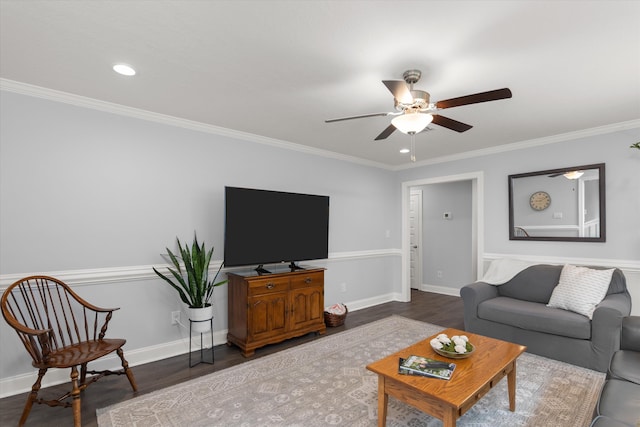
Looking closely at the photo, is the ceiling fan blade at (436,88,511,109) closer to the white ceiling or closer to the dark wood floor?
the white ceiling

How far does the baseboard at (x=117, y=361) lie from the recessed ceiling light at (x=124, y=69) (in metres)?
2.41

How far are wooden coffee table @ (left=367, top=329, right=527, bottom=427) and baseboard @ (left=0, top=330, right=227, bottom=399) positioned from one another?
2.00 m

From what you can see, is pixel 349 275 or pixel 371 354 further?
pixel 349 275

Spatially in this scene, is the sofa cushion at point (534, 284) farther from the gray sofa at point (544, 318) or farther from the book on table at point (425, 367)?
the book on table at point (425, 367)

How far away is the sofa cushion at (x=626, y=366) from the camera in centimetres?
183

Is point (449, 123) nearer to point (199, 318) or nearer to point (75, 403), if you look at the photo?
point (199, 318)

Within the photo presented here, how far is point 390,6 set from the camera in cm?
163

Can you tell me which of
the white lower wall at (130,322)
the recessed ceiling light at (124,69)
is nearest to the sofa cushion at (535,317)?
the white lower wall at (130,322)

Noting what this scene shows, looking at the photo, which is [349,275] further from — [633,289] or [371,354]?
[633,289]

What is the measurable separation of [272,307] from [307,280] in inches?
21.4

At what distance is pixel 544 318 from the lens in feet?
9.96

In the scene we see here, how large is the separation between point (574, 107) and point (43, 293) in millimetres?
4810

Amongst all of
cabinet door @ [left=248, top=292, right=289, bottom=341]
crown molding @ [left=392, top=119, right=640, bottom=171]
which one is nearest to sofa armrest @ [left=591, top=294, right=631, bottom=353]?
crown molding @ [left=392, top=119, right=640, bottom=171]

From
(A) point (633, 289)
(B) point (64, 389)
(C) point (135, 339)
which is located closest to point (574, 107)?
(A) point (633, 289)
